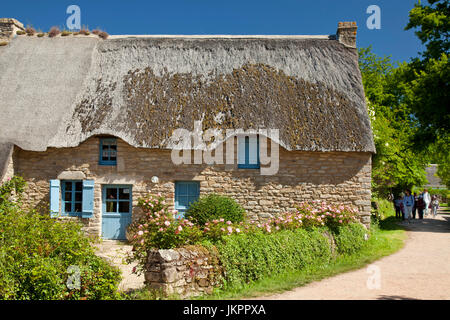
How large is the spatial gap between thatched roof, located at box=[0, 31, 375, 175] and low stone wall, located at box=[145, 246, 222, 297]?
534cm

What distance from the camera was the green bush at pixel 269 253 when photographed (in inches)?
253

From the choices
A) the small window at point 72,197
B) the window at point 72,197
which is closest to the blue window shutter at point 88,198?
the window at point 72,197

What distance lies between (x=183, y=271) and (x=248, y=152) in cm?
579

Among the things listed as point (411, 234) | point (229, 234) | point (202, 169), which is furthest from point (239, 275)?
point (411, 234)

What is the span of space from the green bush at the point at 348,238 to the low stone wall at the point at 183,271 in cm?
375

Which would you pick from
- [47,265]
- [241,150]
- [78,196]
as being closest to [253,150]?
[241,150]

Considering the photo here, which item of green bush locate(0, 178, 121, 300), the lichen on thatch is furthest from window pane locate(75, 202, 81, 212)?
green bush locate(0, 178, 121, 300)

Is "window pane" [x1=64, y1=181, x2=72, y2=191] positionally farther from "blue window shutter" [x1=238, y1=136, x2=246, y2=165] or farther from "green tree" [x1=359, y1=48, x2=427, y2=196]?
"green tree" [x1=359, y1=48, x2=427, y2=196]

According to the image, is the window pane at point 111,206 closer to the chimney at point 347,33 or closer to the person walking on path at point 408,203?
the chimney at point 347,33

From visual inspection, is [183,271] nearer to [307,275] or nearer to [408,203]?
[307,275]

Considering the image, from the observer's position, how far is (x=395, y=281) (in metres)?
6.71
